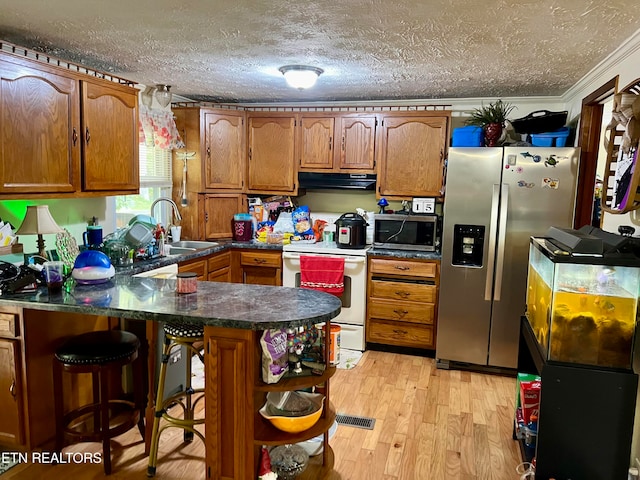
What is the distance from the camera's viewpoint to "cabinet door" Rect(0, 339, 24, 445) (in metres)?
2.42

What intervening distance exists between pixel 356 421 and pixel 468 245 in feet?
5.45

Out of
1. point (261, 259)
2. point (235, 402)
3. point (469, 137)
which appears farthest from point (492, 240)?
point (235, 402)

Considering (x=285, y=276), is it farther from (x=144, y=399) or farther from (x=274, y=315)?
(x=274, y=315)

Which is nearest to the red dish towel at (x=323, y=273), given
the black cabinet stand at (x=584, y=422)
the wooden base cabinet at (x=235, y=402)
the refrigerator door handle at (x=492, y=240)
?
the refrigerator door handle at (x=492, y=240)

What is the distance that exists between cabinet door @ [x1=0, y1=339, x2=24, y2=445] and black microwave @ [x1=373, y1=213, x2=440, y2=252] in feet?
9.48

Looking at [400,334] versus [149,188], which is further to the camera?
[149,188]

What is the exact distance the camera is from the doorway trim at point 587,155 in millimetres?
3477

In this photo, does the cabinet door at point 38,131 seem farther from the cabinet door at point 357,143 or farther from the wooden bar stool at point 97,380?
the cabinet door at point 357,143

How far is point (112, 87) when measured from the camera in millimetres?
3199

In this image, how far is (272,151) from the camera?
4672 mm

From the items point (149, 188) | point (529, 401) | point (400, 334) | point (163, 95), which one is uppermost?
point (163, 95)

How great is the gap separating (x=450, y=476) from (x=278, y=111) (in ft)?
11.5

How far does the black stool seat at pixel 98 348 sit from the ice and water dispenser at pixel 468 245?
248 cm

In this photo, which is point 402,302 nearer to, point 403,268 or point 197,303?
point 403,268
